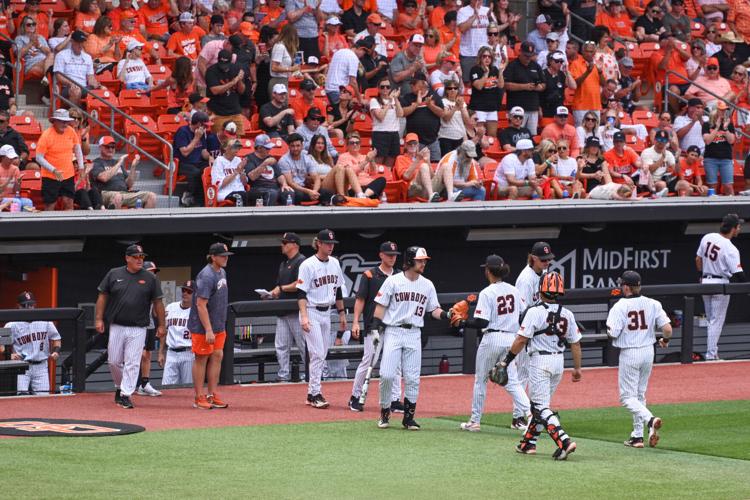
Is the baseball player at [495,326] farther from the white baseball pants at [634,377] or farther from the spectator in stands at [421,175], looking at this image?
the spectator in stands at [421,175]

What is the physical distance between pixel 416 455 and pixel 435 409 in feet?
9.27

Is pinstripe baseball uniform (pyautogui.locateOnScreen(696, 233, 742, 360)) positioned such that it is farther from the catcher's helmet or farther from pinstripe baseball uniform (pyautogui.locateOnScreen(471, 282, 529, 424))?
the catcher's helmet

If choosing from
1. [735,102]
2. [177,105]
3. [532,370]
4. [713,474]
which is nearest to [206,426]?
[532,370]

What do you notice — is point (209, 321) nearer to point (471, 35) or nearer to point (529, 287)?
point (529, 287)

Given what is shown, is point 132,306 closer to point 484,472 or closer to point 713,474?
point 484,472

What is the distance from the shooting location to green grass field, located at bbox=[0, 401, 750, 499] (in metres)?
9.13

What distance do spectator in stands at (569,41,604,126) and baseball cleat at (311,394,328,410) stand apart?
8.80 metres

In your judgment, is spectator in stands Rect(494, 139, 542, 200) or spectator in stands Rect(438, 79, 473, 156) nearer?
spectator in stands Rect(494, 139, 542, 200)

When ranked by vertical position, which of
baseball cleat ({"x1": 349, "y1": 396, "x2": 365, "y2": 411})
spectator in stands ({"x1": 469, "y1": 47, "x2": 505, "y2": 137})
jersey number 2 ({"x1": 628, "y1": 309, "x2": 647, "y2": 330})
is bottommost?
baseball cleat ({"x1": 349, "y1": 396, "x2": 365, "y2": 411})

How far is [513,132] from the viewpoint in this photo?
19.4 metres

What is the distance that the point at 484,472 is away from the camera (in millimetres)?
9930

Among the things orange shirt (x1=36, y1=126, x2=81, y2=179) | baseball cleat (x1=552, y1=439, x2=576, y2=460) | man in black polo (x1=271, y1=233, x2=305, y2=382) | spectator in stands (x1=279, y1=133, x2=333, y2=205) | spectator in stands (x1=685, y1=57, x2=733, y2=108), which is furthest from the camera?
Answer: spectator in stands (x1=685, y1=57, x2=733, y2=108)

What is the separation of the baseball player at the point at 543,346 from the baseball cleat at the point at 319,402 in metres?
2.80

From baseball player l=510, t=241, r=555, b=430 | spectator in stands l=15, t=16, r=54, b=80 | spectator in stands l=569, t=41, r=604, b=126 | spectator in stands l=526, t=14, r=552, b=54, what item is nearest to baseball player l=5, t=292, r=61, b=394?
spectator in stands l=15, t=16, r=54, b=80
